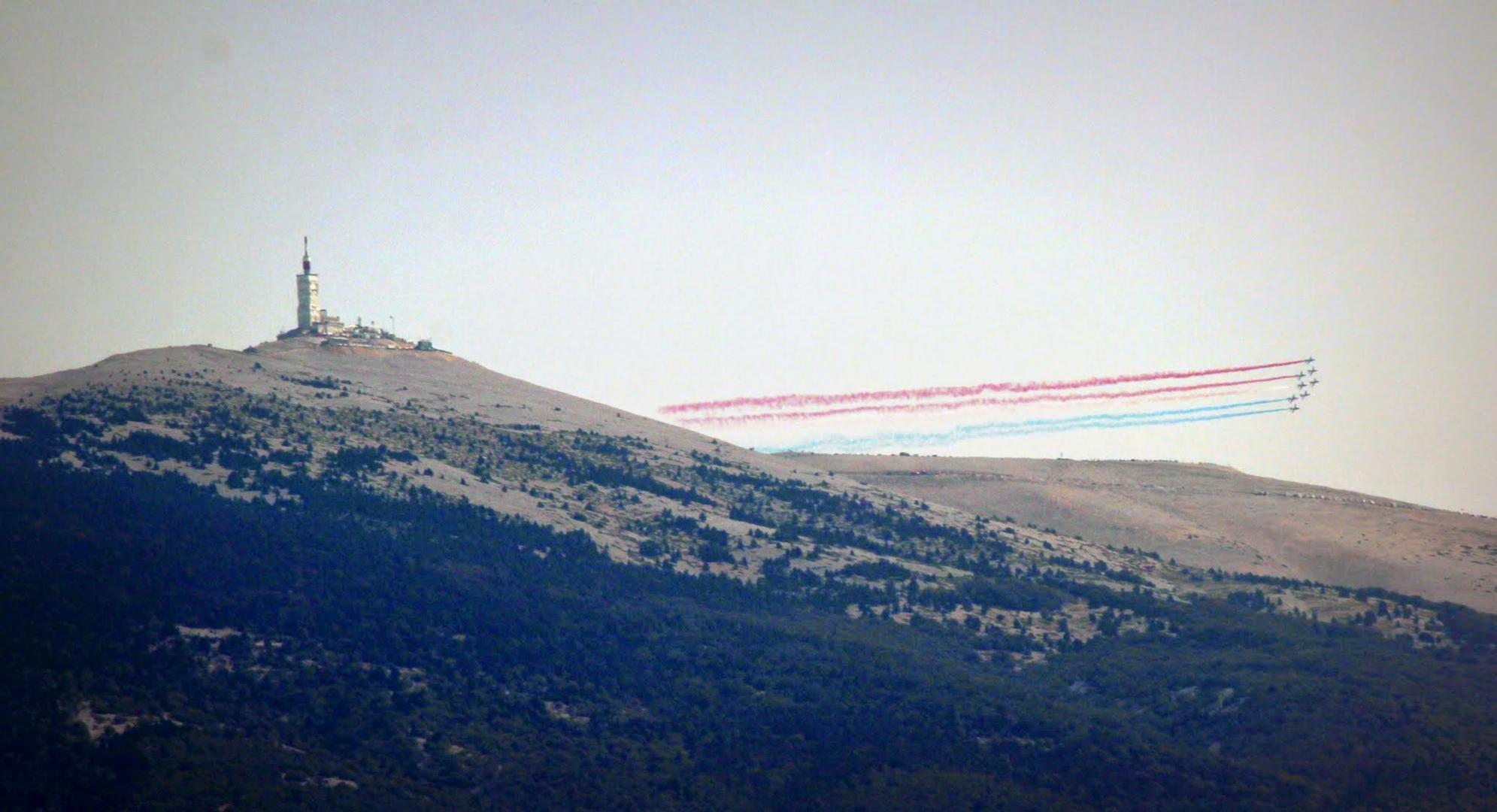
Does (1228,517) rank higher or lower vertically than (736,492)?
lower

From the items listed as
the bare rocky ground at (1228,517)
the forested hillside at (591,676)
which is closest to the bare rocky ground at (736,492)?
the bare rocky ground at (1228,517)

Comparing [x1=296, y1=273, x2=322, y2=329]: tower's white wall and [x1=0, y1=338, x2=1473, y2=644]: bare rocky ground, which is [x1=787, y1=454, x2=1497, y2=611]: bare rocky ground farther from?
[x1=296, y1=273, x2=322, y2=329]: tower's white wall

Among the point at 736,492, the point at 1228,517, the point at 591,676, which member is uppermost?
the point at 736,492

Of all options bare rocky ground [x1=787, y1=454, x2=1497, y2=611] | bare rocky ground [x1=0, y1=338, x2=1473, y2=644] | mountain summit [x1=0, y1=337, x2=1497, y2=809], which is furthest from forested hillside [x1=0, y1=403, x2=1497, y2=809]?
bare rocky ground [x1=787, y1=454, x2=1497, y2=611]

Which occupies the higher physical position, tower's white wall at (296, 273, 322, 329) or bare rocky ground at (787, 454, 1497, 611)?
tower's white wall at (296, 273, 322, 329)

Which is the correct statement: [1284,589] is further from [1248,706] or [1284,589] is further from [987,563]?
[1248,706]

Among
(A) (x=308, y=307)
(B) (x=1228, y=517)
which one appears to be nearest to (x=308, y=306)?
(A) (x=308, y=307)

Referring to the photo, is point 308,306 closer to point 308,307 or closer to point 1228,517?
point 308,307

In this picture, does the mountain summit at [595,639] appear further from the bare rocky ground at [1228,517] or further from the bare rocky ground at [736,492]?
the bare rocky ground at [1228,517]

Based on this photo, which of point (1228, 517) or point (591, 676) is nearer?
point (591, 676)
